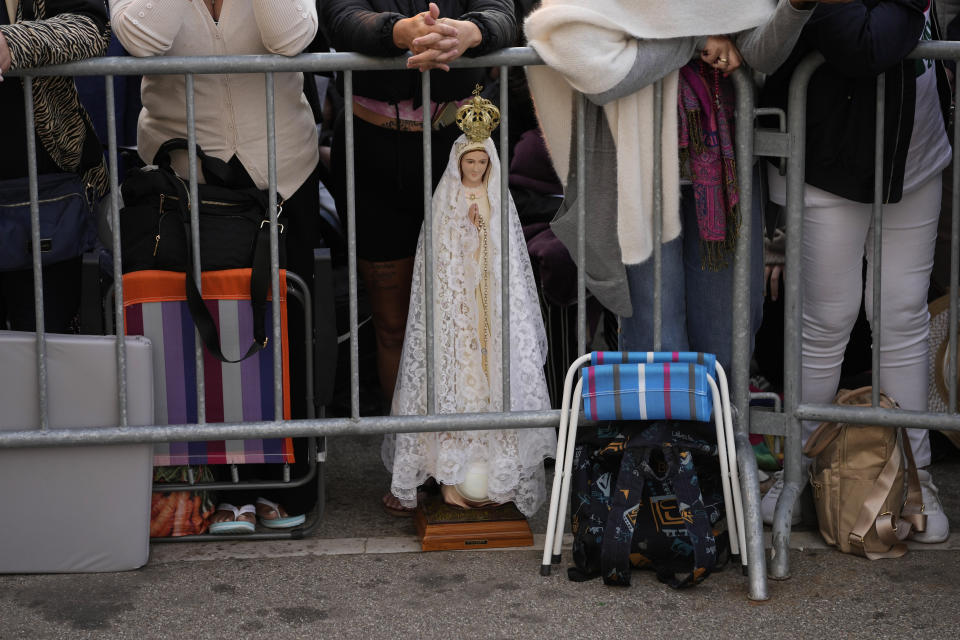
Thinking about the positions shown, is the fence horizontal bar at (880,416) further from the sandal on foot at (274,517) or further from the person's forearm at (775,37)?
the sandal on foot at (274,517)

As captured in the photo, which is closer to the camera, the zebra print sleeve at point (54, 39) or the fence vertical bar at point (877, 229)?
the zebra print sleeve at point (54, 39)

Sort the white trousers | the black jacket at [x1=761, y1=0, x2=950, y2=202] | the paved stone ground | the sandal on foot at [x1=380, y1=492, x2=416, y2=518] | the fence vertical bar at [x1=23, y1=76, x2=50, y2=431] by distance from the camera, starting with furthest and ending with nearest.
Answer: the sandal on foot at [x1=380, y1=492, x2=416, y2=518] < the white trousers < the fence vertical bar at [x1=23, y1=76, x2=50, y2=431] < the black jacket at [x1=761, y1=0, x2=950, y2=202] < the paved stone ground

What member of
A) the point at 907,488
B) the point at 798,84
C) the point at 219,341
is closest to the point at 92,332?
the point at 219,341

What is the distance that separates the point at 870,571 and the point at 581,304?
1212 millimetres

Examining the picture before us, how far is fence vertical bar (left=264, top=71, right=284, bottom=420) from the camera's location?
13.1 feet

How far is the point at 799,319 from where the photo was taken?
13.6ft

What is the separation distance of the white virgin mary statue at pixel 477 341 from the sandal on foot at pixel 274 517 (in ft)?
1.31

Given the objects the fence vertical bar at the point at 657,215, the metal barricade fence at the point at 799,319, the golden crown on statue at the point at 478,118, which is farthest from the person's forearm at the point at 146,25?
the metal barricade fence at the point at 799,319

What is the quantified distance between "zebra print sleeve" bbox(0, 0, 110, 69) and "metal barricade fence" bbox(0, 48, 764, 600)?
0.17 ft

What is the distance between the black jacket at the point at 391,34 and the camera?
156 inches

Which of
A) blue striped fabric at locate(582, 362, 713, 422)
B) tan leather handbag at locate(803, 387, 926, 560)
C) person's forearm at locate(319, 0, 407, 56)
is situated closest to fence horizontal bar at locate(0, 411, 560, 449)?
blue striped fabric at locate(582, 362, 713, 422)

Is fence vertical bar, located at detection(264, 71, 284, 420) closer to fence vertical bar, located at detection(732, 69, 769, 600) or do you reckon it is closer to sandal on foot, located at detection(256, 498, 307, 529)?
sandal on foot, located at detection(256, 498, 307, 529)

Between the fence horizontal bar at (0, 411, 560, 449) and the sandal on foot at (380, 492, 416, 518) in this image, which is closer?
the fence horizontal bar at (0, 411, 560, 449)

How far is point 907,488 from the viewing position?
4234 millimetres
